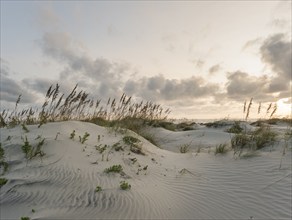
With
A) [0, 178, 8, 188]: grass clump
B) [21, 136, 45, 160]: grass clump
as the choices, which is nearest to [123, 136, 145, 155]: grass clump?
[21, 136, 45, 160]: grass clump

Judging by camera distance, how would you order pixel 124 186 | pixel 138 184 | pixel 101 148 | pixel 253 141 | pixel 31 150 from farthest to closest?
pixel 253 141 → pixel 101 148 → pixel 31 150 → pixel 138 184 → pixel 124 186

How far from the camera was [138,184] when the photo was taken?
479 cm

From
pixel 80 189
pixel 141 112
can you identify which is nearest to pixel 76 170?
pixel 80 189

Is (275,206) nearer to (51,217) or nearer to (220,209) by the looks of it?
(220,209)

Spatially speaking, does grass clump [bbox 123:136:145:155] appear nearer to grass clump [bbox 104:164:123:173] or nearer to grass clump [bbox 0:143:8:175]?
grass clump [bbox 104:164:123:173]

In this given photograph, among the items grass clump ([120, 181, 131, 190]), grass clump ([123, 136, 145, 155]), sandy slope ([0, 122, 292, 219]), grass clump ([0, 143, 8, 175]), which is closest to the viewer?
sandy slope ([0, 122, 292, 219])

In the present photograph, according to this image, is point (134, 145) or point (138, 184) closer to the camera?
point (138, 184)

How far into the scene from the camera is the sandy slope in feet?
13.1

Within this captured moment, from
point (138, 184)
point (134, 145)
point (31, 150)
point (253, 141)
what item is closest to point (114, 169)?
point (138, 184)

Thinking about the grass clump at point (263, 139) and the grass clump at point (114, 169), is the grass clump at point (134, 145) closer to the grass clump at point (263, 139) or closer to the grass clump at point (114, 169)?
the grass clump at point (114, 169)

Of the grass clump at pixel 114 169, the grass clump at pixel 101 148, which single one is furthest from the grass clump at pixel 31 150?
the grass clump at pixel 114 169

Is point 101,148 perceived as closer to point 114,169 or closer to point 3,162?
point 114,169

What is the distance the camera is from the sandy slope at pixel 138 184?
4000 millimetres

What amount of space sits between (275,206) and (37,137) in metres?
4.49
